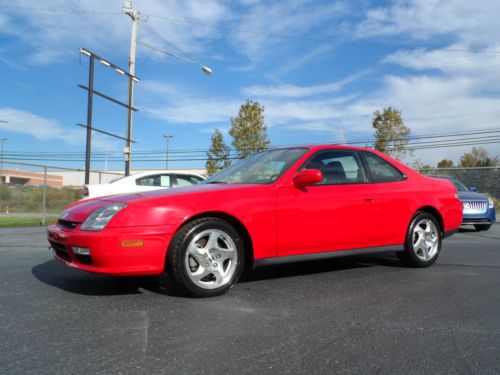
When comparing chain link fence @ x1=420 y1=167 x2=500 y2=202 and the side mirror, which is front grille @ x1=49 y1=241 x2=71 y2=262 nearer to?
the side mirror

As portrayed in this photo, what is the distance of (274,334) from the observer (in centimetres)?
262

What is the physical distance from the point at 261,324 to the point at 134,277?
1.92 meters

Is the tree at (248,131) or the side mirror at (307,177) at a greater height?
the tree at (248,131)

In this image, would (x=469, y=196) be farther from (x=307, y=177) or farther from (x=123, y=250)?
(x=123, y=250)

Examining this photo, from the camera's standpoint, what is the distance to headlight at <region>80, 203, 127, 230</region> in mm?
3330

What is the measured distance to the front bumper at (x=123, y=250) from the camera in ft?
10.6

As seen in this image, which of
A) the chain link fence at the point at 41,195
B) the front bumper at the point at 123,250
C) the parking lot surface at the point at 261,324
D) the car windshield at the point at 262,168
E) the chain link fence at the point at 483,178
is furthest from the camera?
the chain link fence at the point at 483,178

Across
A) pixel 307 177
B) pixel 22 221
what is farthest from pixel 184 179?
pixel 307 177

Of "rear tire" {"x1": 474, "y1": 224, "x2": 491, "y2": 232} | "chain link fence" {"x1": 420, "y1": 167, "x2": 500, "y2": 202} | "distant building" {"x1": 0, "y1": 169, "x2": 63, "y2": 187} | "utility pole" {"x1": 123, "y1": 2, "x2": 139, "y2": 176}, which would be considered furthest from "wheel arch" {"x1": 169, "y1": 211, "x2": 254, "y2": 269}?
"chain link fence" {"x1": 420, "y1": 167, "x2": 500, "y2": 202}

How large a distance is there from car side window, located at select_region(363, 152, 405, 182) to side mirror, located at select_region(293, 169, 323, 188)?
40.9 inches

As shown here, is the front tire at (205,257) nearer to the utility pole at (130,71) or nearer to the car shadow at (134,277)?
the car shadow at (134,277)

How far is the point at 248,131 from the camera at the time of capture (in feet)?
90.5

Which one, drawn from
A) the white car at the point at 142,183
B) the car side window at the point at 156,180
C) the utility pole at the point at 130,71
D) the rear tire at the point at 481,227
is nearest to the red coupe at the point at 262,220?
the white car at the point at 142,183

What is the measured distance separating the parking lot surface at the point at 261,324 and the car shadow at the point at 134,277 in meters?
0.03
